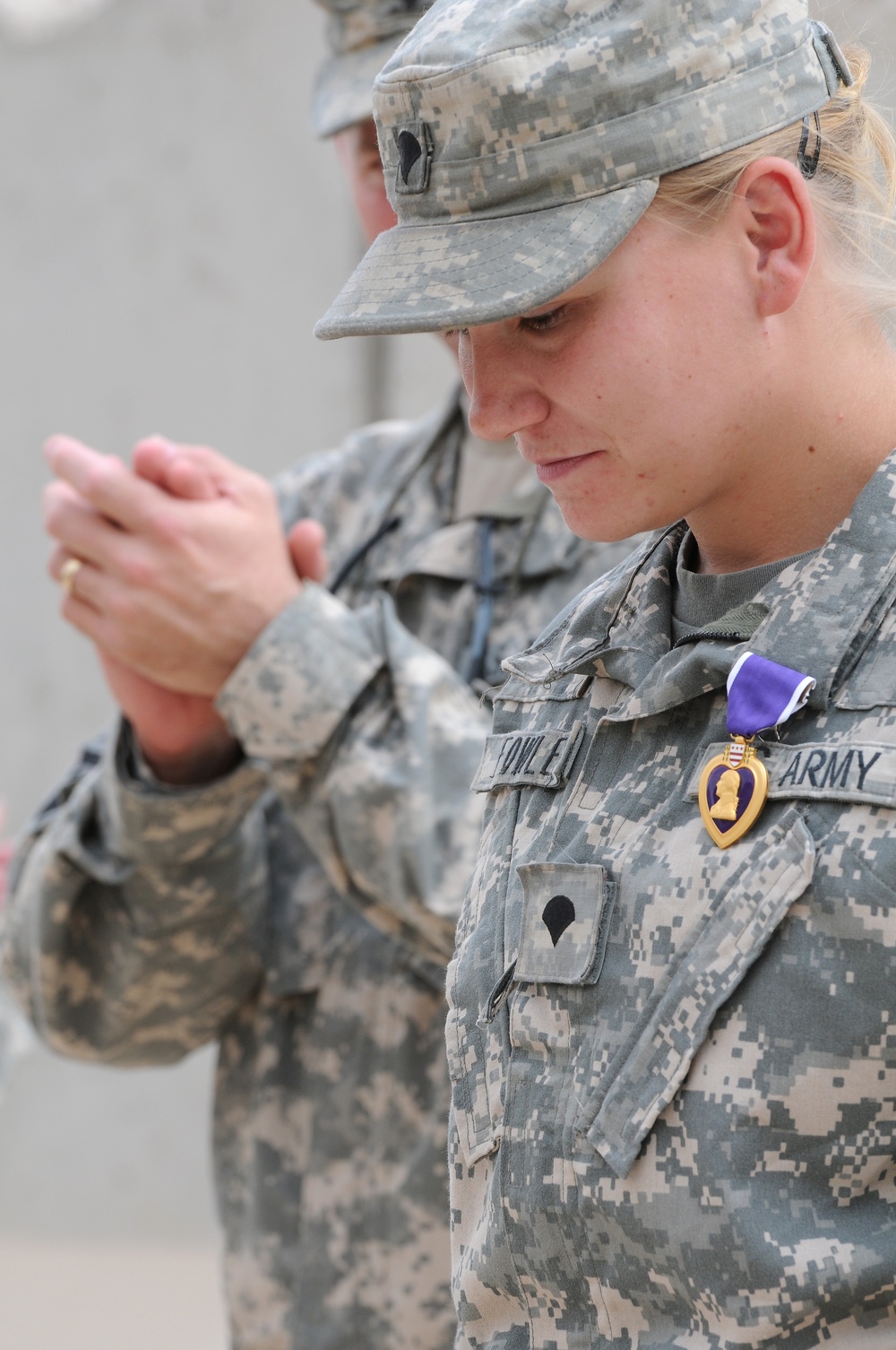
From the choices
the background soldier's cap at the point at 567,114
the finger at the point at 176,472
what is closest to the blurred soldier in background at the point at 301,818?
the finger at the point at 176,472

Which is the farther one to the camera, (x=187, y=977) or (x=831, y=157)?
(x=187, y=977)

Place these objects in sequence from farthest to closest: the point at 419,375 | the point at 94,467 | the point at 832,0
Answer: the point at 419,375, the point at 832,0, the point at 94,467

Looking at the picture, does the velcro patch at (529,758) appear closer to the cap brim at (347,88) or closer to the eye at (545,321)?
the eye at (545,321)

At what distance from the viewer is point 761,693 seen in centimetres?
75

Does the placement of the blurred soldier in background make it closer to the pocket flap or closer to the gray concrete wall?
the pocket flap

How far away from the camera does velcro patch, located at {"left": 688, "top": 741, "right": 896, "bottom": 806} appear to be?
0.68 metres

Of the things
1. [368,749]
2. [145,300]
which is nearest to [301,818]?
[368,749]

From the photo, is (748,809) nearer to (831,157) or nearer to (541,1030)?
(541,1030)

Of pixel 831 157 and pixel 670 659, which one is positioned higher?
pixel 831 157

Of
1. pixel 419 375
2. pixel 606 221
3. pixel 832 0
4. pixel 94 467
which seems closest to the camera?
pixel 606 221

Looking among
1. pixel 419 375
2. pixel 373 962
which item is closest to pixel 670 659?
pixel 373 962

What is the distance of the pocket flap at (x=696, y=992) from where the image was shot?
70 cm

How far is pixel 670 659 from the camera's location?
2.68 feet

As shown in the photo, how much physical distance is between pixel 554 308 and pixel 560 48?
12cm
